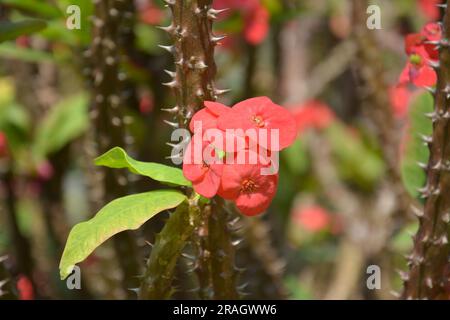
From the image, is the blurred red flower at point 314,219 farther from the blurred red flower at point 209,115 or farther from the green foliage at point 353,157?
the blurred red flower at point 209,115

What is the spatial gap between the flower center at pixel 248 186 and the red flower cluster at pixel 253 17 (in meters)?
0.85

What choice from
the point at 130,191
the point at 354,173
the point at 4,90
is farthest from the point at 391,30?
the point at 130,191

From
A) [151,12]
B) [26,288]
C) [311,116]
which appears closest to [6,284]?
[26,288]

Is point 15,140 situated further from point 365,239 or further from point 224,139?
point 224,139

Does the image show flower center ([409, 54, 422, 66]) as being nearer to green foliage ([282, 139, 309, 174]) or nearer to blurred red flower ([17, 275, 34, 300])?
blurred red flower ([17, 275, 34, 300])

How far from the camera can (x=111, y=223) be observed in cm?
83

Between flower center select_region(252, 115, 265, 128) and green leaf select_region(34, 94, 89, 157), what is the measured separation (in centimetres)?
96

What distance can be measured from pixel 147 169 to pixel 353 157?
5.30ft

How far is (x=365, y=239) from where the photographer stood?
206cm

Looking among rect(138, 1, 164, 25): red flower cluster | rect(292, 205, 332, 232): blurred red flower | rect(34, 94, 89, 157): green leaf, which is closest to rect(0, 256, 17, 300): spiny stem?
rect(34, 94, 89, 157): green leaf

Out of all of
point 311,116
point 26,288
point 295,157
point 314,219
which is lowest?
point 314,219

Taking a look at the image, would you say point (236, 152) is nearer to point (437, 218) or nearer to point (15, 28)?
point (437, 218)

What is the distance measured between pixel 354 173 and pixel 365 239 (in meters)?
0.38

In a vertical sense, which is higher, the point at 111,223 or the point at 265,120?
the point at 265,120
